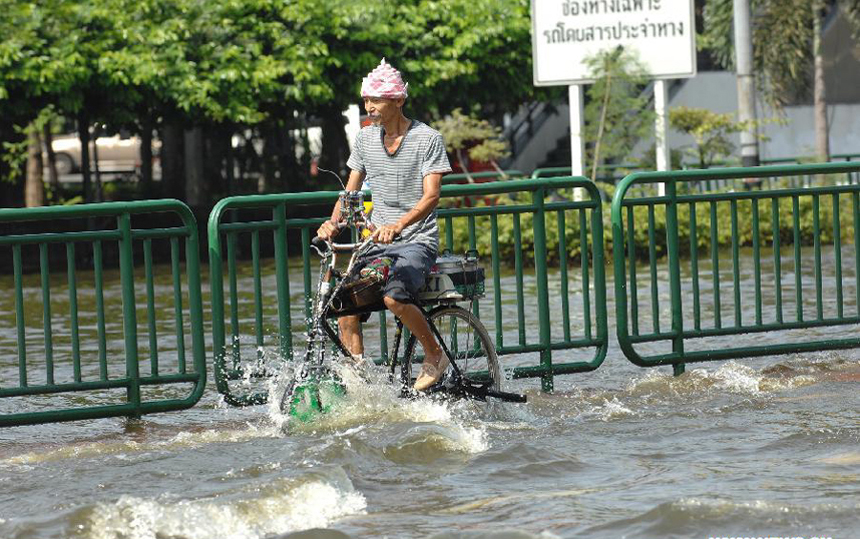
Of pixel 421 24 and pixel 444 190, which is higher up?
pixel 421 24

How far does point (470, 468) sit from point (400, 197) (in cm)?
155

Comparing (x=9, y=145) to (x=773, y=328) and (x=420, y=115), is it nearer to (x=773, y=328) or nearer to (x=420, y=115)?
(x=420, y=115)

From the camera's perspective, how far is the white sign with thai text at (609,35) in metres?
20.5

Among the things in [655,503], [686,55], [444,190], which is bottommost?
[655,503]

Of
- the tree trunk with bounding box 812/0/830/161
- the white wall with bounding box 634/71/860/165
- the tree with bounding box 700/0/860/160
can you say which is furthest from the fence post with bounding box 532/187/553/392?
the white wall with bounding box 634/71/860/165

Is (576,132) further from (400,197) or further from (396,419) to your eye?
(396,419)

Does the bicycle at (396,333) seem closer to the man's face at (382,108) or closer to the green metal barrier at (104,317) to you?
the man's face at (382,108)

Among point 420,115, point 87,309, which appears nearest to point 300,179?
point 420,115

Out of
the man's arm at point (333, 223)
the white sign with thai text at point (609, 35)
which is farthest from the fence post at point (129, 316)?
the white sign with thai text at point (609, 35)

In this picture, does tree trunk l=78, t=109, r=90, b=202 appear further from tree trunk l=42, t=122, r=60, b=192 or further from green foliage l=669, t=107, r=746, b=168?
green foliage l=669, t=107, r=746, b=168

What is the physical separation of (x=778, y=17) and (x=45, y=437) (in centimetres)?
2590

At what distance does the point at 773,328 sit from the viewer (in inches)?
424

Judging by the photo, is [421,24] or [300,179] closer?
[421,24]

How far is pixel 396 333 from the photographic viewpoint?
8875mm
